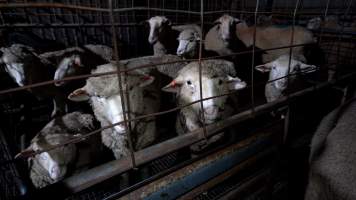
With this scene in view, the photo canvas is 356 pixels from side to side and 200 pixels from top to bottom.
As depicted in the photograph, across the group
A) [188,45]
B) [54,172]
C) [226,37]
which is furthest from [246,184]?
[226,37]

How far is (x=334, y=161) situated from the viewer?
1583 mm

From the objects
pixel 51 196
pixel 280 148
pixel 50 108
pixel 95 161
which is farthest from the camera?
pixel 50 108

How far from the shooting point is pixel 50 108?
423 cm

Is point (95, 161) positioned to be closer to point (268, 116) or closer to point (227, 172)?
point (227, 172)

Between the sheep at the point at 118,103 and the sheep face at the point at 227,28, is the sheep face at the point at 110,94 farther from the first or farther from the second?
the sheep face at the point at 227,28

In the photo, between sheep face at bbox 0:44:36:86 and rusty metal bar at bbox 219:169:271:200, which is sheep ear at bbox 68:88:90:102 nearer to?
sheep face at bbox 0:44:36:86

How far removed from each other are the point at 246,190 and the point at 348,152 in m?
0.78

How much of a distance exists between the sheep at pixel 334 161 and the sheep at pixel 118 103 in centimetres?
159

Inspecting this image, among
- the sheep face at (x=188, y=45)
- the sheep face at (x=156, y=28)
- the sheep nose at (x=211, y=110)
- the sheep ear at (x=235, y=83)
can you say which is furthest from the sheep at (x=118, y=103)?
the sheep face at (x=156, y=28)

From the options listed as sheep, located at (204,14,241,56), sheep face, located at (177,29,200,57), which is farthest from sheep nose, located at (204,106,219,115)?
sheep, located at (204,14,241,56)

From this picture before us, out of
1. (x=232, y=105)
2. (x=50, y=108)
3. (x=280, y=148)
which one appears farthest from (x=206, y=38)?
(x=280, y=148)

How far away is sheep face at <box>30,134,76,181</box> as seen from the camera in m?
2.16

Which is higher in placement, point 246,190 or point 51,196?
point 51,196

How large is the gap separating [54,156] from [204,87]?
1668 millimetres
